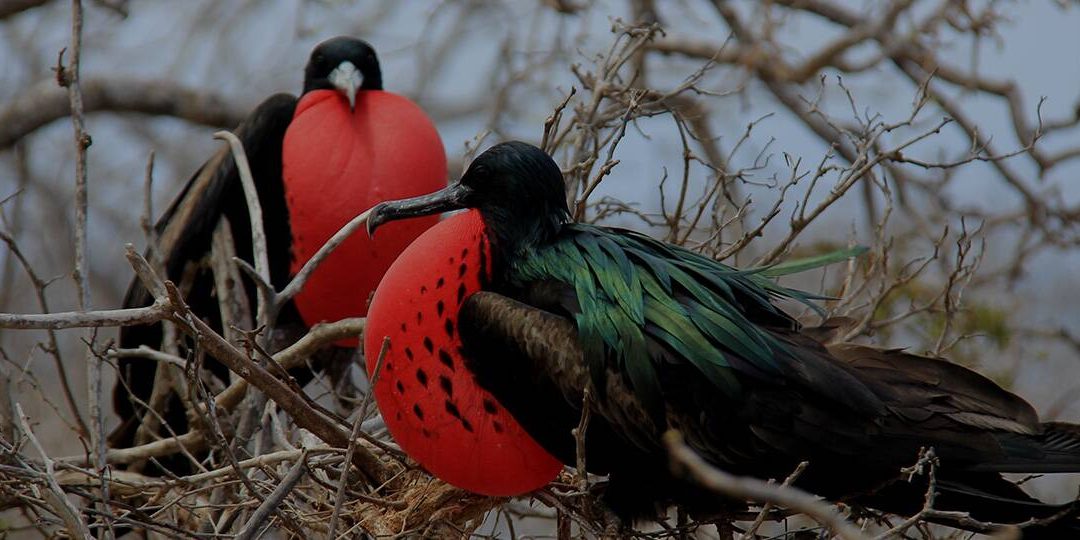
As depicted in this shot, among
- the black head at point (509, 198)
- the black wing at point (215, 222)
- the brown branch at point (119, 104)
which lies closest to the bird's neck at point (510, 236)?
the black head at point (509, 198)

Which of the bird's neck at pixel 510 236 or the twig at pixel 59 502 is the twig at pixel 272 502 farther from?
the bird's neck at pixel 510 236

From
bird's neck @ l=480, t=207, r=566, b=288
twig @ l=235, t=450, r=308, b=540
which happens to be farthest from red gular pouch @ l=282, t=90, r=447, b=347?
twig @ l=235, t=450, r=308, b=540

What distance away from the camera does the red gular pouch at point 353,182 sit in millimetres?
3166

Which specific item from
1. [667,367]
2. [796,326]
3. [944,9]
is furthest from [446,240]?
[944,9]

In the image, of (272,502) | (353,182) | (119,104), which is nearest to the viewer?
(272,502)

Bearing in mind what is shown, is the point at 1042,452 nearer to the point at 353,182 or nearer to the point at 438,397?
the point at 438,397

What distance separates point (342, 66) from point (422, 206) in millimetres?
1166

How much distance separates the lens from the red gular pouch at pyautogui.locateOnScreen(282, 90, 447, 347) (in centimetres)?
317

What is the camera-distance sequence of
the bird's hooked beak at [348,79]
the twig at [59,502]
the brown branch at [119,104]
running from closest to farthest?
the twig at [59,502]
the bird's hooked beak at [348,79]
the brown branch at [119,104]

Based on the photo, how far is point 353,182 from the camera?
125 inches

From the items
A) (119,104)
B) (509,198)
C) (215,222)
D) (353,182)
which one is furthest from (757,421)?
(119,104)

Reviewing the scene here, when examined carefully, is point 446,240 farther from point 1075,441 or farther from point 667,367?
point 1075,441

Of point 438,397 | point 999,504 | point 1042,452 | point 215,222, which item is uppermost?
point 1042,452

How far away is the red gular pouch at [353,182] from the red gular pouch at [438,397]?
2.86 ft
